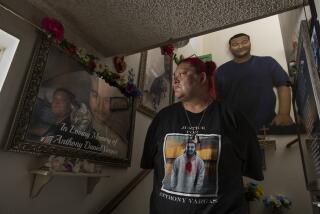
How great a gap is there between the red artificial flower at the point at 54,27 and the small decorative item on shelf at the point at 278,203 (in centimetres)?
197

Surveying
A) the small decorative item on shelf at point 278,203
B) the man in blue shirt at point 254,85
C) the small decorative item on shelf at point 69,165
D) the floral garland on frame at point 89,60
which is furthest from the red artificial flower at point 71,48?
the small decorative item on shelf at point 278,203

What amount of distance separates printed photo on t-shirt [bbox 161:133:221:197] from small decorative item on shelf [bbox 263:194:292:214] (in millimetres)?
1115

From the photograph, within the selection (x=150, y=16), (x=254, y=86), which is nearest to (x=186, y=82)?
(x=150, y=16)

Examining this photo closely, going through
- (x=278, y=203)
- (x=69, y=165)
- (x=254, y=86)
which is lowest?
(x=278, y=203)

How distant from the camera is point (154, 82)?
2260 millimetres

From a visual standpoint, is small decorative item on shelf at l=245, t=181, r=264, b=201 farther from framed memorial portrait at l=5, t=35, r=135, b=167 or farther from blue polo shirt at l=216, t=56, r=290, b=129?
framed memorial portrait at l=5, t=35, r=135, b=167

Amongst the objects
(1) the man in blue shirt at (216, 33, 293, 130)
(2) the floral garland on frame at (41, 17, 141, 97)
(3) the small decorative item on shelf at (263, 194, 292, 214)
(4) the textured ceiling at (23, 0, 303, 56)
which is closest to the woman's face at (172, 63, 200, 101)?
(4) the textured ceiling at (23, 0, 303, 56)

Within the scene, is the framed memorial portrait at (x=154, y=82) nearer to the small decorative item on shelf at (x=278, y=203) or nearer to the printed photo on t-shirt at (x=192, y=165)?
the printed photo on t-shirt at (x=192, y=165)

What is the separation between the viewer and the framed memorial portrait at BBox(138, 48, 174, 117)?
6.81 feet

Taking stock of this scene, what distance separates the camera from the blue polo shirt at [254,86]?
251 cm

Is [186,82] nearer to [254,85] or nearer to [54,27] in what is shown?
[54,27]

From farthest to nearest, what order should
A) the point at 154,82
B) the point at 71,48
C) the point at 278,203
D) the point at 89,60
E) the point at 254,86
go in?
the point at 254,86 → the point at 154,82 → the point at 278,203 → the point at 89,60 → the point at 71,48

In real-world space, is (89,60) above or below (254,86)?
below

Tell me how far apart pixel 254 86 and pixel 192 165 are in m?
1.76
